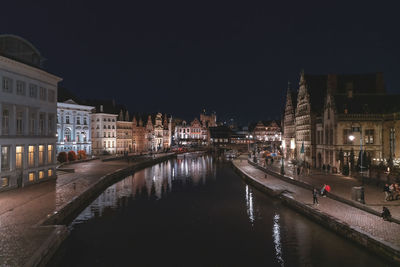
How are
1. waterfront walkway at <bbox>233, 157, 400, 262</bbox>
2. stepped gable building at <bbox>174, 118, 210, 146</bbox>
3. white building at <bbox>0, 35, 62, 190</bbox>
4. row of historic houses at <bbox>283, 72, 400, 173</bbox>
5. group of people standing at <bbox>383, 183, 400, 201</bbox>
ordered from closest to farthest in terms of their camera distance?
waterfront walkway at <bbox>233, 157, 400, 262</bbox> → group of people standing at <bbox>383, 183, 400, 201</bbox> → white building at <bbox>0, 35, 62, 190</bbox> → row of historic houses at <bbox>283, 72, 400, 173</bbox> → stepped gable building at <bbox>174, 118, 210, 146</bbox>

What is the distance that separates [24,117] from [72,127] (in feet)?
160

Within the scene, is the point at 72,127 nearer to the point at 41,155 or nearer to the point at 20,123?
the point at 41,155

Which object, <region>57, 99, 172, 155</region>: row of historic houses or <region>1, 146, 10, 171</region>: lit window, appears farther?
<region>57, 99, 172, 155</region>: row of historic houses

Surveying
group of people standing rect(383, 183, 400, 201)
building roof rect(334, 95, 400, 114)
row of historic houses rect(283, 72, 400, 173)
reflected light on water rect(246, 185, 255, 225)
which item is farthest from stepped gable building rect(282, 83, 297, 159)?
group of people standing rect(383, 183, 400, 201)

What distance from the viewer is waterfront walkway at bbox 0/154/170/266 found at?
1478cm

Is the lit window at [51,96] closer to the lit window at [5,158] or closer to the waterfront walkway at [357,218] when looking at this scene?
the lit window at [5,158]

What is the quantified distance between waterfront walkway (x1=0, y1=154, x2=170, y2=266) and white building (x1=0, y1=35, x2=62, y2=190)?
1857 mm

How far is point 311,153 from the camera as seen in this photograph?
52.4 metres

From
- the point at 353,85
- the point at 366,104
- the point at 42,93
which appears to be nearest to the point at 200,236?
the point at 42,93

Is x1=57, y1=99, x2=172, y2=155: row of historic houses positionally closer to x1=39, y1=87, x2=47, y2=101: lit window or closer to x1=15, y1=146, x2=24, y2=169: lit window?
x1=39, y1=87, x2=47, y2=101: lit window

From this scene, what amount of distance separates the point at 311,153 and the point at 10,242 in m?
44.8

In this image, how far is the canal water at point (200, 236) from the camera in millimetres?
17406

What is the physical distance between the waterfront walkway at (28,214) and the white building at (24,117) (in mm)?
1857

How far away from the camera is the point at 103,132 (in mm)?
94062
